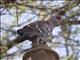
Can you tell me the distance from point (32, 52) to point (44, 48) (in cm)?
8

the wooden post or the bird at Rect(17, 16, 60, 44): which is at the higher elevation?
the bird at Rect(17, 16, 60, 44)

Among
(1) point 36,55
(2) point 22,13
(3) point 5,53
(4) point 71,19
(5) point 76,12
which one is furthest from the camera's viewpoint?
(2) point 22,13

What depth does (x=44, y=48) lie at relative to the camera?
1.66m

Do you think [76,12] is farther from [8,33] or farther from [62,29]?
[8,33]

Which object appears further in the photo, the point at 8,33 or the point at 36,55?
the point at 8,33

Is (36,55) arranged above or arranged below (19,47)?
above

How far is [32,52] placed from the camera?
5.38 feet

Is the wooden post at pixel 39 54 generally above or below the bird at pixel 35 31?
below

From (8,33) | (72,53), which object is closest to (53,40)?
(72,53)

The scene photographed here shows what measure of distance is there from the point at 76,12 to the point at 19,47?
38.1 inches

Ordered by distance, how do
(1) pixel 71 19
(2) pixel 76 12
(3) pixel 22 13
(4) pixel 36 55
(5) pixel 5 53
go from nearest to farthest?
(4) pixel 36 55
(5) pixel 5 53
(1) pixel 71 19
(2) pixel 76 12
(3) pixel 22 13

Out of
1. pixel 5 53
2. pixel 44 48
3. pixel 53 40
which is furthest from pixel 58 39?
pixel 44 48

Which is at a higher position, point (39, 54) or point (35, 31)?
point (35, 31)

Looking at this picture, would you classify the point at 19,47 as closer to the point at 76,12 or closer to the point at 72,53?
the point at 72,53
